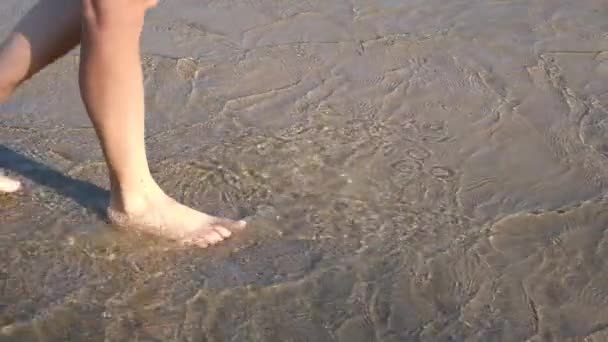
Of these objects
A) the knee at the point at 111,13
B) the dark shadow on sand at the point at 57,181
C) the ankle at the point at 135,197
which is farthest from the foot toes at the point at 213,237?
the knee at the point at 111,13

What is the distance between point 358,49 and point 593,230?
4.59ft

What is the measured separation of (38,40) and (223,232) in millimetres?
722

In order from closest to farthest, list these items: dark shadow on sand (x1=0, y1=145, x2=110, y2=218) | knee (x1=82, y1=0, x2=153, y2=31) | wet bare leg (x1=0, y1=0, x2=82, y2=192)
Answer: knee (x1=82, y1=0, x2=153, y2=31), wet bare leg (x1=0, y1=0, x2=82, y2=192), dark shadow on sand (x1=0, y1=145, x2=110, y2=218)

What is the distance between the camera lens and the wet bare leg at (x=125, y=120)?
2.13 metres

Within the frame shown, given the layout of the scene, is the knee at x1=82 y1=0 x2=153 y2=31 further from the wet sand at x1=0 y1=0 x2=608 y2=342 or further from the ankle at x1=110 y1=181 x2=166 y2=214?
the wet sand at x1=0 y1=0 x2=608 y2=342

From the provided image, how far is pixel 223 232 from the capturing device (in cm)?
235

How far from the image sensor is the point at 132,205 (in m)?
2.35

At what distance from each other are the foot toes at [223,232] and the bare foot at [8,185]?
66cm

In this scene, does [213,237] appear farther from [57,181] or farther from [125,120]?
[57,181]

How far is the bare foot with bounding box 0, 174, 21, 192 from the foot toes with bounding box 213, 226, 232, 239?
663 mm

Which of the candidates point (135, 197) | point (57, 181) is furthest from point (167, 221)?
point (57, 181)

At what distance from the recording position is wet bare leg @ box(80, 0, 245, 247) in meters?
2.13

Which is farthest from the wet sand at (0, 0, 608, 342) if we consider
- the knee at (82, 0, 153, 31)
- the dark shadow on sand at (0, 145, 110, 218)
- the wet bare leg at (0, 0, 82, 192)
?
the knee at (82, 0, 153, 31)

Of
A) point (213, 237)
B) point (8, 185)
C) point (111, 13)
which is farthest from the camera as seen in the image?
point (8, 185)
